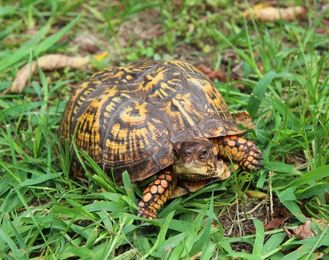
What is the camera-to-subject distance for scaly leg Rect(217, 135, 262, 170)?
3.15 m

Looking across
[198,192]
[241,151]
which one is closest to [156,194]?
[198,192]

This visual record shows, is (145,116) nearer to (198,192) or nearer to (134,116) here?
(134,116)

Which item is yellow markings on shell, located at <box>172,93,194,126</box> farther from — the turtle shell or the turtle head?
the turtle head

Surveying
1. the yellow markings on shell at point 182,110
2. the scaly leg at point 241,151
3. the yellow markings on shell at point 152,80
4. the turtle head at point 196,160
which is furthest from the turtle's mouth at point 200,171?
the yellow markings on shell at point 152,80

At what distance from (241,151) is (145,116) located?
58 cm

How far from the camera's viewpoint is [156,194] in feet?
9.73

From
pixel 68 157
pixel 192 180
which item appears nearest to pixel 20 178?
pixel 68 157

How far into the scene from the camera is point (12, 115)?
152 inches

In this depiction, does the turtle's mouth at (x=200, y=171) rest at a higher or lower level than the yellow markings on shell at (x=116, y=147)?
lower

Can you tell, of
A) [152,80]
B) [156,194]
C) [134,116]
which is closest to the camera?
[156,194]

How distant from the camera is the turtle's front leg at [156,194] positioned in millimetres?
2938

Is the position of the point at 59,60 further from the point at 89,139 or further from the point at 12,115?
the point at 89,139

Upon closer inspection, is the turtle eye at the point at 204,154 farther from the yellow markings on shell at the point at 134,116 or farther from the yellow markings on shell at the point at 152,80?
the yellow markings on shell at the point at 152,80

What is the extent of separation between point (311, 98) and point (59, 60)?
6.46ft
